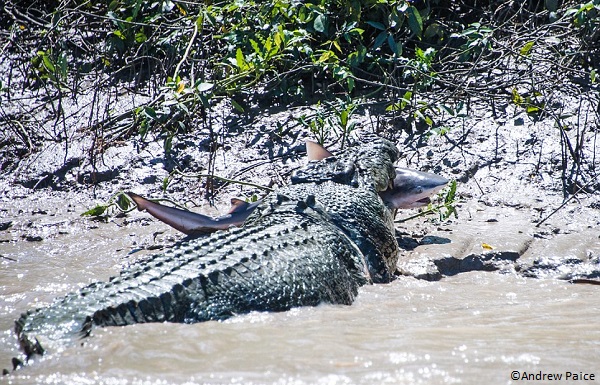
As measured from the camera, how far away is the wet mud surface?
2.68 m

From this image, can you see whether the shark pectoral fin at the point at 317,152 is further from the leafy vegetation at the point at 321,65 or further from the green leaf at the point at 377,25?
the green leaf at the point at 377,25

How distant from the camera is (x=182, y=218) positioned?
4852 millimetres

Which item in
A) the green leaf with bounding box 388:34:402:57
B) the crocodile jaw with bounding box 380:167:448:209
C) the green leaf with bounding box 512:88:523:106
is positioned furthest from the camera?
the green leaf with bounding box 388:34:402:57

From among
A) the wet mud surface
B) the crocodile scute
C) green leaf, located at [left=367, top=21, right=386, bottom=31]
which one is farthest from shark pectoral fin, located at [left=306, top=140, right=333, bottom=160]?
green leaf, located at [left=367, top=21, right=386, bottom=31]

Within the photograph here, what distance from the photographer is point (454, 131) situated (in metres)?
6.23

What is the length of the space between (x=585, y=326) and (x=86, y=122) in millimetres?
4953

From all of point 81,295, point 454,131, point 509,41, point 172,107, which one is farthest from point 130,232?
point 509,41

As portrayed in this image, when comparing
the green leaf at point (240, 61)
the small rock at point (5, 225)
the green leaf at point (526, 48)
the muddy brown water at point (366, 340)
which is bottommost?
the muddy brown water at point (366, 340)

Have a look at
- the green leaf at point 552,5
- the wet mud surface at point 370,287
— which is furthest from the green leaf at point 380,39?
the green leaf at point 552,5

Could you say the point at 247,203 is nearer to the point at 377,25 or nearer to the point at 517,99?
the point at 377,25

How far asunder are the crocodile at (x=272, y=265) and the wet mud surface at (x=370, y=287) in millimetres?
111

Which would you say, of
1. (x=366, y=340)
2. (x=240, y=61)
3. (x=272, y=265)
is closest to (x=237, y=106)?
(x=240, y=61)

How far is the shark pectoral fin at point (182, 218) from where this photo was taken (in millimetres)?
4802

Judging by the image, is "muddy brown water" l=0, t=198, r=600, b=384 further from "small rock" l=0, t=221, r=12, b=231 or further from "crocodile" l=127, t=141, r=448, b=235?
"small rock" l=0, t=221, r=12, b=231
